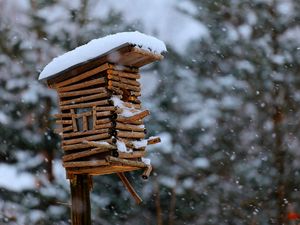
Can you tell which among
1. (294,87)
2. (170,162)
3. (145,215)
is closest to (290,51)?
(294,87)

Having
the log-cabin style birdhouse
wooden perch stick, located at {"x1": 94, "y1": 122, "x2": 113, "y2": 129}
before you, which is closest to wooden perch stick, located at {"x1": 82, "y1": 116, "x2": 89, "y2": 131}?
the log-cabin style birdhouse

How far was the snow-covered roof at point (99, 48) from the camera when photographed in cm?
451

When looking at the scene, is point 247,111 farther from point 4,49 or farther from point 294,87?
point 4,49

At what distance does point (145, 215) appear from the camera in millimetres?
11891

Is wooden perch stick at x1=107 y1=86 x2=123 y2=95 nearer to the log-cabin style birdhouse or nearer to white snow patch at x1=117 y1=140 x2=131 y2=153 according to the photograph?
the log-cabin style birdhouse

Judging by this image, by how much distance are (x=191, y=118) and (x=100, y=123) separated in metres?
7.59

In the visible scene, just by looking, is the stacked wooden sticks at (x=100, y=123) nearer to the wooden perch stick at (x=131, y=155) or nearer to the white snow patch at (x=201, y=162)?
the wooden perch stick at (x=131, y=155)

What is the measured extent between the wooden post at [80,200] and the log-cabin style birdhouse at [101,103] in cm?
7

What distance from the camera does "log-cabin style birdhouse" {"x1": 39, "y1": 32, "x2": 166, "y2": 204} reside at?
4523 millimetres

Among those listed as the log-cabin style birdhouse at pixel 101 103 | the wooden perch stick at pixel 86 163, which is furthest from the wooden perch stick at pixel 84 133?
the wooden perch stick at pixel 86 163

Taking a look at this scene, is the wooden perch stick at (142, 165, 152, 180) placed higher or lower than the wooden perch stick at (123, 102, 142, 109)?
lower

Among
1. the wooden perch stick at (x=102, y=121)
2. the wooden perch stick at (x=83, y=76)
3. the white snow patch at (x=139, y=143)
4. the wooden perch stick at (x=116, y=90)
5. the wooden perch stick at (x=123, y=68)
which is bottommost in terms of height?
the white snow patch at (x=139, y=143)

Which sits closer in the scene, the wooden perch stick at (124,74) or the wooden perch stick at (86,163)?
the wooden perch stick at (86,163)

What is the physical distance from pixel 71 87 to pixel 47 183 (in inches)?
265
